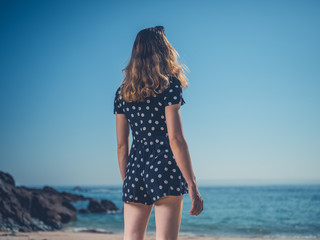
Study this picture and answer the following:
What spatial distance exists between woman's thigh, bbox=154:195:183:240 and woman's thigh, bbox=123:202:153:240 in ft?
0.48

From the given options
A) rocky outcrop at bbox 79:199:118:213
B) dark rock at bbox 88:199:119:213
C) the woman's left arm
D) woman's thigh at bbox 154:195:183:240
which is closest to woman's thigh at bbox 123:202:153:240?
woman's thigh at bbox 154:195:183:240

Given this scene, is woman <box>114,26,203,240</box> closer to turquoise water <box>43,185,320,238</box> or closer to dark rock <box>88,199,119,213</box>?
turquoise water <box>43,185,320,238</box>

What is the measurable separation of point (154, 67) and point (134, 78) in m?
0.14

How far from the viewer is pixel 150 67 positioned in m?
2.03

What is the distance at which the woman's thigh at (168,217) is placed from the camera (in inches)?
71.4

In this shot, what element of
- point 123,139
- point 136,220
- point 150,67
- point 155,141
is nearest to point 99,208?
point 123,139

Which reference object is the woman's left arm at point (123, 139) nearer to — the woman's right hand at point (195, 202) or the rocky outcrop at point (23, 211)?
the woman's right hand at point (195, 202)

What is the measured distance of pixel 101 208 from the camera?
1892 centimetres

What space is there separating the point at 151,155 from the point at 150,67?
1.79ft

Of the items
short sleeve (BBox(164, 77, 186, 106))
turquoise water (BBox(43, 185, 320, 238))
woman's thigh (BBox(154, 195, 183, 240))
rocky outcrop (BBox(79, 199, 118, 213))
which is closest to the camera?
woman's thigh (BBox(154, 195, 183, 240))

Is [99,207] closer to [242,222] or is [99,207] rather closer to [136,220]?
[242,222]

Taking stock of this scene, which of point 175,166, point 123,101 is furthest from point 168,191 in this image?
point 123,101

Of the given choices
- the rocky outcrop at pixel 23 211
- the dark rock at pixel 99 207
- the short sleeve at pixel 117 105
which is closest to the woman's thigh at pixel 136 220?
the short sleeve at pixel 117 105

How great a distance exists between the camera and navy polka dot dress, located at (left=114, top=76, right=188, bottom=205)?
74.4 inches
